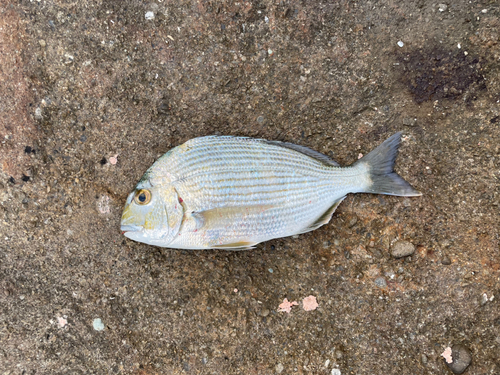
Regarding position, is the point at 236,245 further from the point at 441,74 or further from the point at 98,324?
the point at 441,74

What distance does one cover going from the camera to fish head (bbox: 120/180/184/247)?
1.98m

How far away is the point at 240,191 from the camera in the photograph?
81.4 inches

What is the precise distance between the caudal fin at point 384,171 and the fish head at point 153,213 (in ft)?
4.58

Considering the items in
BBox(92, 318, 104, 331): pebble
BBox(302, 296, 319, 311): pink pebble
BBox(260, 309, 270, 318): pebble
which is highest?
BBox(302, 296, 319, 311): pink pebble

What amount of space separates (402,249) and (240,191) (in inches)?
53.0

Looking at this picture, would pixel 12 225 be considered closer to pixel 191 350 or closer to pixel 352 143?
pixel 191 350

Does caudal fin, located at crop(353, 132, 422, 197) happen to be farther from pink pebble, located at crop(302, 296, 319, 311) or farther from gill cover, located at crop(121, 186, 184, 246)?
gill cover, located at crop(121, 186, 184, 246)

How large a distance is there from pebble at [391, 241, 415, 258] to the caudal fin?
380mm

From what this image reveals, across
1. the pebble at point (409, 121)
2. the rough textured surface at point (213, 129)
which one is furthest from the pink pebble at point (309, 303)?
the pebble at point (409, 121)

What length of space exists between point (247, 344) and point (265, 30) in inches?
96.9

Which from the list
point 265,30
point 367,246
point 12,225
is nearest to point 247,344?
point 367,246

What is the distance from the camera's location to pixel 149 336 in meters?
2.31

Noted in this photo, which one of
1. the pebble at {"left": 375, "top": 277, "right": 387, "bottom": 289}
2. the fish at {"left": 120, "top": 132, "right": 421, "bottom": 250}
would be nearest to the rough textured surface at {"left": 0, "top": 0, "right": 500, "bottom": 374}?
the pebble at {"left": 375, "top": 277, "right": 387, "bottom": 289}

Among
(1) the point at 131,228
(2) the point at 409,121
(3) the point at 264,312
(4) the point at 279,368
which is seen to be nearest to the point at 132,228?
(1) the point at 131,228
